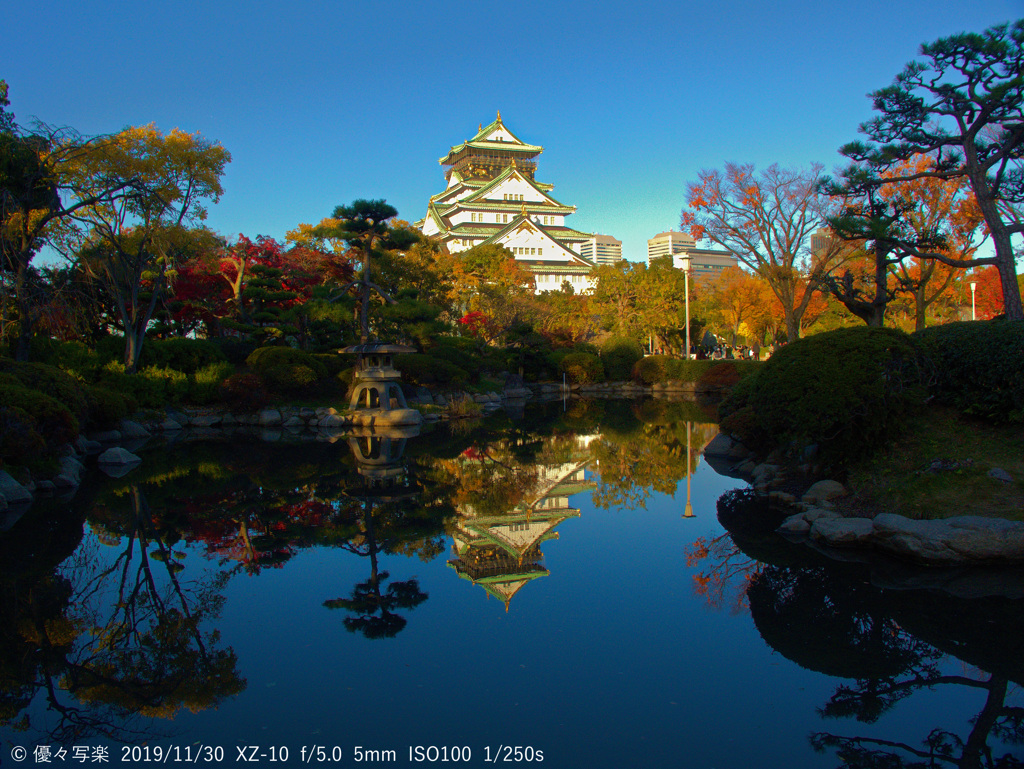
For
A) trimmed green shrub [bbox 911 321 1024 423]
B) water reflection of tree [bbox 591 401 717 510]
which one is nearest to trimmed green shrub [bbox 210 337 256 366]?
water reflection of tree [bbox 591 401 717 510]

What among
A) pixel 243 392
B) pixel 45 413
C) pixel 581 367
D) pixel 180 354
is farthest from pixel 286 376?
pixel 581 367

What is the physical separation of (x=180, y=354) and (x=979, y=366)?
59.5 feet

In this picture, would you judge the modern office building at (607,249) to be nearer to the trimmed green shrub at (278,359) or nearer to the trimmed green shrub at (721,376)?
the trimmed green shrub at (721,376)

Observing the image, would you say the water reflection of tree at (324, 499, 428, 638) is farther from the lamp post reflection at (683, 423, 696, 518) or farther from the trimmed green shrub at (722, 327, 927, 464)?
the trimmed green shrub at (722, 327, 927, 464)

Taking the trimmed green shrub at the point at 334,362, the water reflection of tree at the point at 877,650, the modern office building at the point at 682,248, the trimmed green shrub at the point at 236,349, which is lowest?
the water reflection of tree at the point at 877,650

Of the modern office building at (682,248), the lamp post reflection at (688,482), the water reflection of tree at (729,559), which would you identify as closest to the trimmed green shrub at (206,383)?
the lamp post reflection at (688,482)

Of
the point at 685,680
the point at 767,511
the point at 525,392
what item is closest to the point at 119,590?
the point at 685,680

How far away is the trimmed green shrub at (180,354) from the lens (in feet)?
58.4

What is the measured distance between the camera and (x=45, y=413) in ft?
30.7

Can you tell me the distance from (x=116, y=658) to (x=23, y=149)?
12687 mm

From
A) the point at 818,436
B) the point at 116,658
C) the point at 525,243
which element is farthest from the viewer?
the point at 525,243

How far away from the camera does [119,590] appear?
534 centimetres

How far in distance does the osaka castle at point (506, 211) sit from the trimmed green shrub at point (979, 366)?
104 feet

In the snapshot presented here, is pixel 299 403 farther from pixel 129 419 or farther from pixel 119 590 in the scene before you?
pixel 119 590
